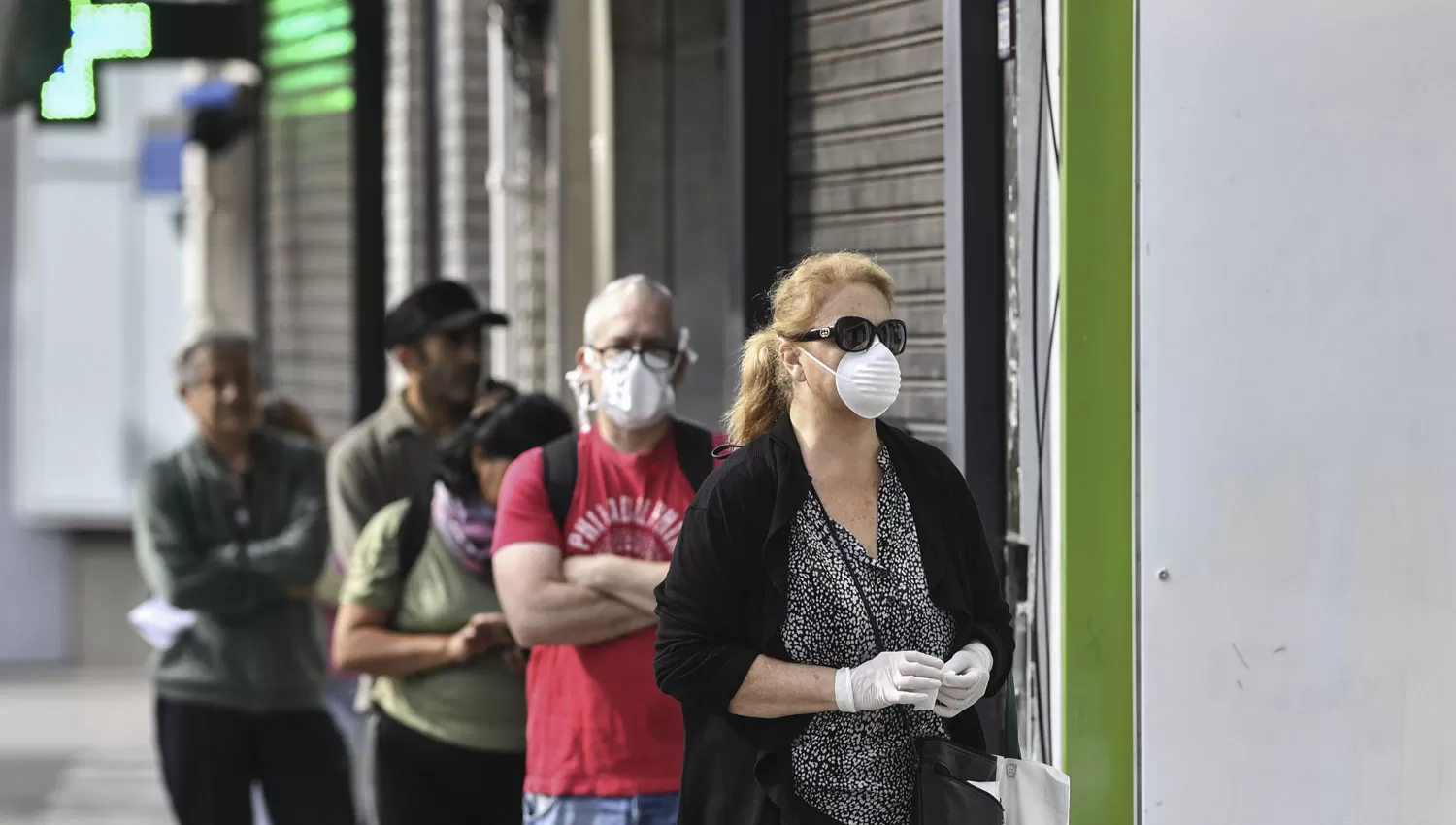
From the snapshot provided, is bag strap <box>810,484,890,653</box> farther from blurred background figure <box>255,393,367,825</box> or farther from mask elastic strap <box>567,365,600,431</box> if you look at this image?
blurred background figure <box>255,393,367,825</box>

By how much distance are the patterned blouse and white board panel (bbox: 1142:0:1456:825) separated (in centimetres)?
72

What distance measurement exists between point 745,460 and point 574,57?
5.11 m

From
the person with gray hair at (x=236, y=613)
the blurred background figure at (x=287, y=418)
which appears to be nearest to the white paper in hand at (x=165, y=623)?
the person with gray hair at (x=236, y=613)

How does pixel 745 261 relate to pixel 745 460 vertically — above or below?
above

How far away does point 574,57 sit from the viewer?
26.5 ft

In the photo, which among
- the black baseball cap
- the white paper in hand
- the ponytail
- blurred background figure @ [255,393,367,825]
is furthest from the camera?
blurred background figure @ [255,393,367,825]

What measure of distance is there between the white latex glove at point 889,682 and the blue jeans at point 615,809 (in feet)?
3.57

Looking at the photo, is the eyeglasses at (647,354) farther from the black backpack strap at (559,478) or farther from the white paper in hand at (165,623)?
the white paper in hand at (165,623)

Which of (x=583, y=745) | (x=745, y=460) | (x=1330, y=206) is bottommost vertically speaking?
(x=583, y=745)

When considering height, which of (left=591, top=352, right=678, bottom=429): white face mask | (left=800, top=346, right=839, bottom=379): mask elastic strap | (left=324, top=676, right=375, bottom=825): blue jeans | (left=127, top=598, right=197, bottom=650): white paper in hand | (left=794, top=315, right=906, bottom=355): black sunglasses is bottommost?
(left=324, top=676, right=375, bottom=825): blue jeans

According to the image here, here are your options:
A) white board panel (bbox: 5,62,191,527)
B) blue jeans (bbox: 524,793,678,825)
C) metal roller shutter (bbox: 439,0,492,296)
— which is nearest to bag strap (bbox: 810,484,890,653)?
blue jeans (bbox: 524,793,678,825)

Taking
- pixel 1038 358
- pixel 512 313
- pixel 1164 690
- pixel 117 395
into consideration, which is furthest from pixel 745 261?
pixel 117 395

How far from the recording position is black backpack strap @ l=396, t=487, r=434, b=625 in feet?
15.9

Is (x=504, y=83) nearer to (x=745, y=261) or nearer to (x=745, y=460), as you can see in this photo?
(x=745, y=261)
